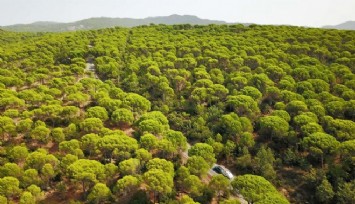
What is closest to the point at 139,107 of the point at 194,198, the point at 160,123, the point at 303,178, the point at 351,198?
the point at 160,123

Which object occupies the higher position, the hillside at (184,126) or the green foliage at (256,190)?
the hillside at (184,126)

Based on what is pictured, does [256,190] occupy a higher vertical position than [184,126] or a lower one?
lower

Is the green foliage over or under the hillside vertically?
under

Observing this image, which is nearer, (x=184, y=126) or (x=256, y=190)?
(x=256, y=190)

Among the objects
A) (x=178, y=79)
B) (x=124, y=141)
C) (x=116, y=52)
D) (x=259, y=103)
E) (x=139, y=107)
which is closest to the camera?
(x=124, y=141)

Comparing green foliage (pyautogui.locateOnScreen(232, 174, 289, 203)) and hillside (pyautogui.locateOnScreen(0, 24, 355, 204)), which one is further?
hillside (pyautogui.locateOnScreen(0, 24, 355, 204))

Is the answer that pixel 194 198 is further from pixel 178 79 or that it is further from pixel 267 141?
pixel 178 79

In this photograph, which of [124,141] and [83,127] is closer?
[124,141]

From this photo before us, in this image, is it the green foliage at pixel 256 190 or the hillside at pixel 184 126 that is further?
the hillside at pixel 184 126
